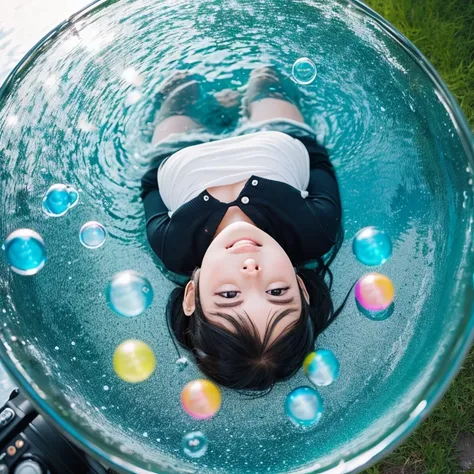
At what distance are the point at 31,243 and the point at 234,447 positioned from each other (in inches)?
22.3

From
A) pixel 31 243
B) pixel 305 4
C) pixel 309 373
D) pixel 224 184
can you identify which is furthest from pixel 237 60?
Result: pixel 309 373

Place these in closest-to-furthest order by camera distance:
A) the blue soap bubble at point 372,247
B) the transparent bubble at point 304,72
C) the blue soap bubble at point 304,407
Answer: the blue soap bubble at point 304,407
the blue soap bubble at point 372,247
the transparent bubble at point 304,72

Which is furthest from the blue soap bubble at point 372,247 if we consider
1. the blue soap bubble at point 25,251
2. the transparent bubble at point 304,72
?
the blue soap bubble at point 25,251

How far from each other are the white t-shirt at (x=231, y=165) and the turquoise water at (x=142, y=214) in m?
0.10

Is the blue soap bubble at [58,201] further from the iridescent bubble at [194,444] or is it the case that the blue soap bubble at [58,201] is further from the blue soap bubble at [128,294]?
the iridescent bubble at [194,444]

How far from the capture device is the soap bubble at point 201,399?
1249mm

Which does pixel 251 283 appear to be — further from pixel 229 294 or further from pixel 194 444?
pixel 194 444

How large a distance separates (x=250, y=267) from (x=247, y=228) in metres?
0.10

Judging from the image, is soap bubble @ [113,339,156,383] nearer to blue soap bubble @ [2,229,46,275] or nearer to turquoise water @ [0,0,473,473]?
turquoise water @ [0,0,473,473]

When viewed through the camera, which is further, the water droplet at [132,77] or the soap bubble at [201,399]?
the water droplet at [132,77]

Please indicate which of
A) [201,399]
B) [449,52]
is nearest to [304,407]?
[201,399]

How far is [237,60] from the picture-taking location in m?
1.49

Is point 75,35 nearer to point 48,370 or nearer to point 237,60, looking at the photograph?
point 237,60

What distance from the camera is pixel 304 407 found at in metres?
1.25
